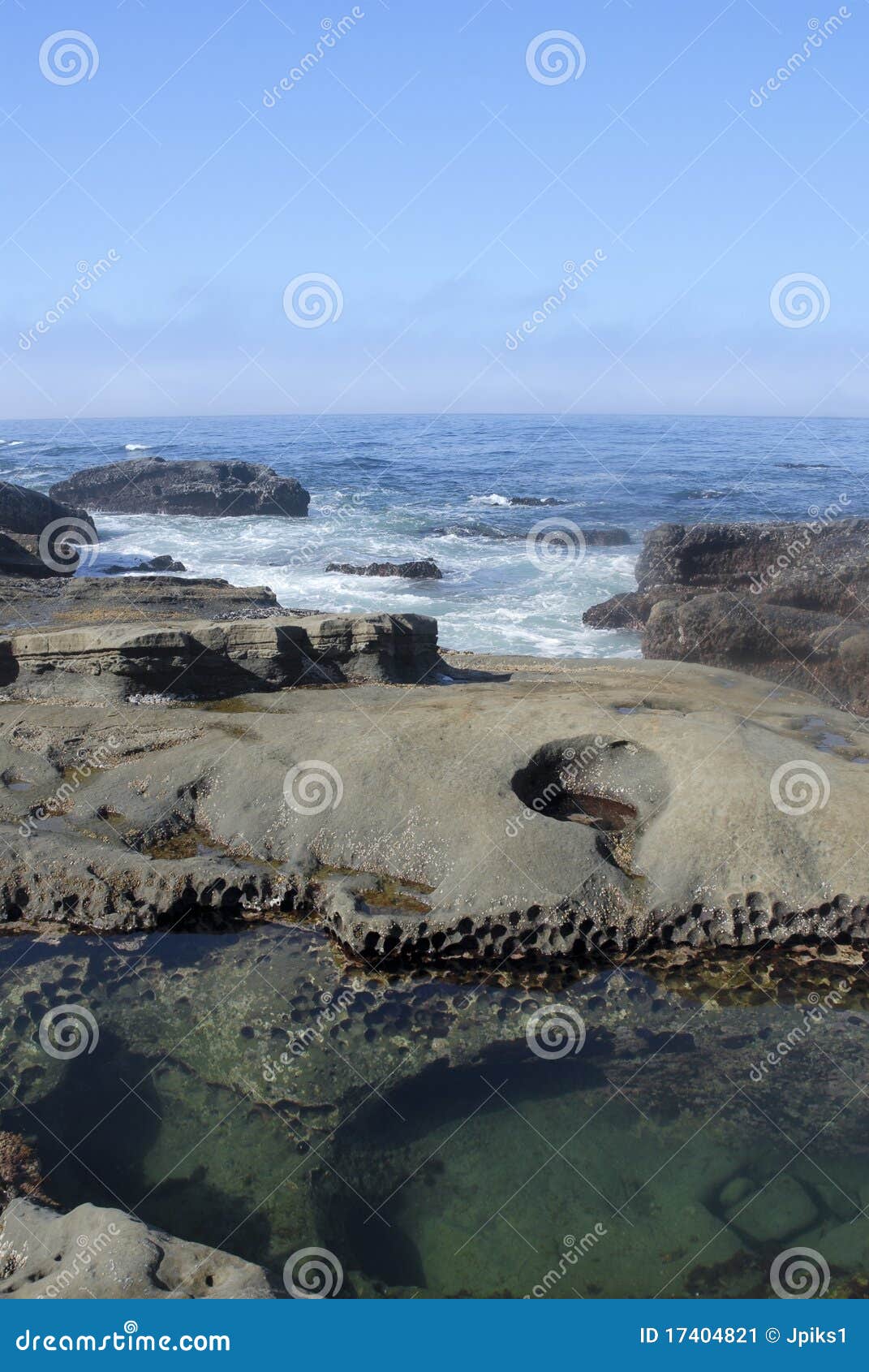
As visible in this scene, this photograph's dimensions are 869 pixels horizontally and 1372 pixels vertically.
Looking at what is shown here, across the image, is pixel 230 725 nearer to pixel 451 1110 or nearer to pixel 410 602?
pixel 451 1110

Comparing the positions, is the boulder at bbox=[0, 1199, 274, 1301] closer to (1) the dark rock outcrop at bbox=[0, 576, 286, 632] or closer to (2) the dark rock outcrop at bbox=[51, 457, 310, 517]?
(1) the dark rock outcrop at bbox=[0, 576, 286, 632]

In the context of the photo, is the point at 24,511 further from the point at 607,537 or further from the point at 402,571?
the point at 607,537

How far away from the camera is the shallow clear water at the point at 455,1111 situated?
5977mm

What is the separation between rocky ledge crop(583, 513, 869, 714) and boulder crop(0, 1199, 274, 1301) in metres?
13.6

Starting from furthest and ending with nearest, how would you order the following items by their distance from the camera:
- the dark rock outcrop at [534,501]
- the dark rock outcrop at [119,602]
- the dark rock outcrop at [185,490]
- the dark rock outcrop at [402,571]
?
the dark rock outcrop at [534,501] < the dark rock outcrop at [185,490] < the dark rock outcrop at [402,571] < the dark rock outcrop at [119,602]

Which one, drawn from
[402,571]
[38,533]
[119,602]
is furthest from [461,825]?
[38,533]

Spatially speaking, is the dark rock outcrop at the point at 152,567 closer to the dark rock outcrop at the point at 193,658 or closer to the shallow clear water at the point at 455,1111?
the dark rock outcrop at the point at 193,658

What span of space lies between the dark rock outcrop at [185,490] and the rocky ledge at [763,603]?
18.3m

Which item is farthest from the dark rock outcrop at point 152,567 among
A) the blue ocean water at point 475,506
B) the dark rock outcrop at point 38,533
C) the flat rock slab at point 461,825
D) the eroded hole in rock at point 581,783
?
the eroded hole in rock at point 581,783

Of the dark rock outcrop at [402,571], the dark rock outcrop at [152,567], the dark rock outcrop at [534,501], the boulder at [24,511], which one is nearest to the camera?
the dark rock outcrop at [152,567]

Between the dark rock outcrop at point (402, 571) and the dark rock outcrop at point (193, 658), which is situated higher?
the dark rock outcrop at point (193, 658)

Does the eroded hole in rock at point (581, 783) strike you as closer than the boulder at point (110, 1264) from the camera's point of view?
No

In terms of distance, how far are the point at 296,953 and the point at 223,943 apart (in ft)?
2.28

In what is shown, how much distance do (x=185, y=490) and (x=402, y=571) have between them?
15666mm
